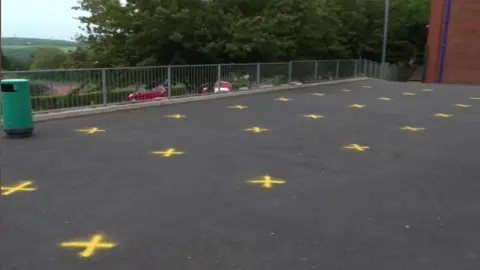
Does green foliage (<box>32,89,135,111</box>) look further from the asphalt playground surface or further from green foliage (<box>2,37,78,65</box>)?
green foliage (<box>2,37,78,65</box>)

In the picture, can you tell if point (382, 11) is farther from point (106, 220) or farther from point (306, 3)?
point (106, 220)

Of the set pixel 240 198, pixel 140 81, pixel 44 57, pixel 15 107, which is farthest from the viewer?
pixel 44 57

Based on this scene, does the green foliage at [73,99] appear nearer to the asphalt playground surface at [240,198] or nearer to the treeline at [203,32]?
the asphalt playground surface at [240,198]

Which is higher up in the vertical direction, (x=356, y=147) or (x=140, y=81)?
(x=140, y=81)

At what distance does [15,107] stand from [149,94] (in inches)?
199

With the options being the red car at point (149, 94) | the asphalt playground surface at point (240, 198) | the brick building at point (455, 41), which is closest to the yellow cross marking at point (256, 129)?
the asphalt playground surface at point (240, 198)

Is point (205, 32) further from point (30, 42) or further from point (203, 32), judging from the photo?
point (30, 42)

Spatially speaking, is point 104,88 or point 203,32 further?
point 203,32

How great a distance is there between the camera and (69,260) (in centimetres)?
357

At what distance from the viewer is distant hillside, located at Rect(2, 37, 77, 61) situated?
21.9 meters

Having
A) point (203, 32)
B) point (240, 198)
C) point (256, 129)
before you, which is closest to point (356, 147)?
point (256, 129)

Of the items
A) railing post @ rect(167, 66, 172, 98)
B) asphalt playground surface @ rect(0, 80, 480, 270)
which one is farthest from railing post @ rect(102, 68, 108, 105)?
railing post @ rect(167, 66, 172, 98)

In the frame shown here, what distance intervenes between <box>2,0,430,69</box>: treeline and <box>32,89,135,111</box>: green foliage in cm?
976

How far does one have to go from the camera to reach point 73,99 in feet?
35.1
